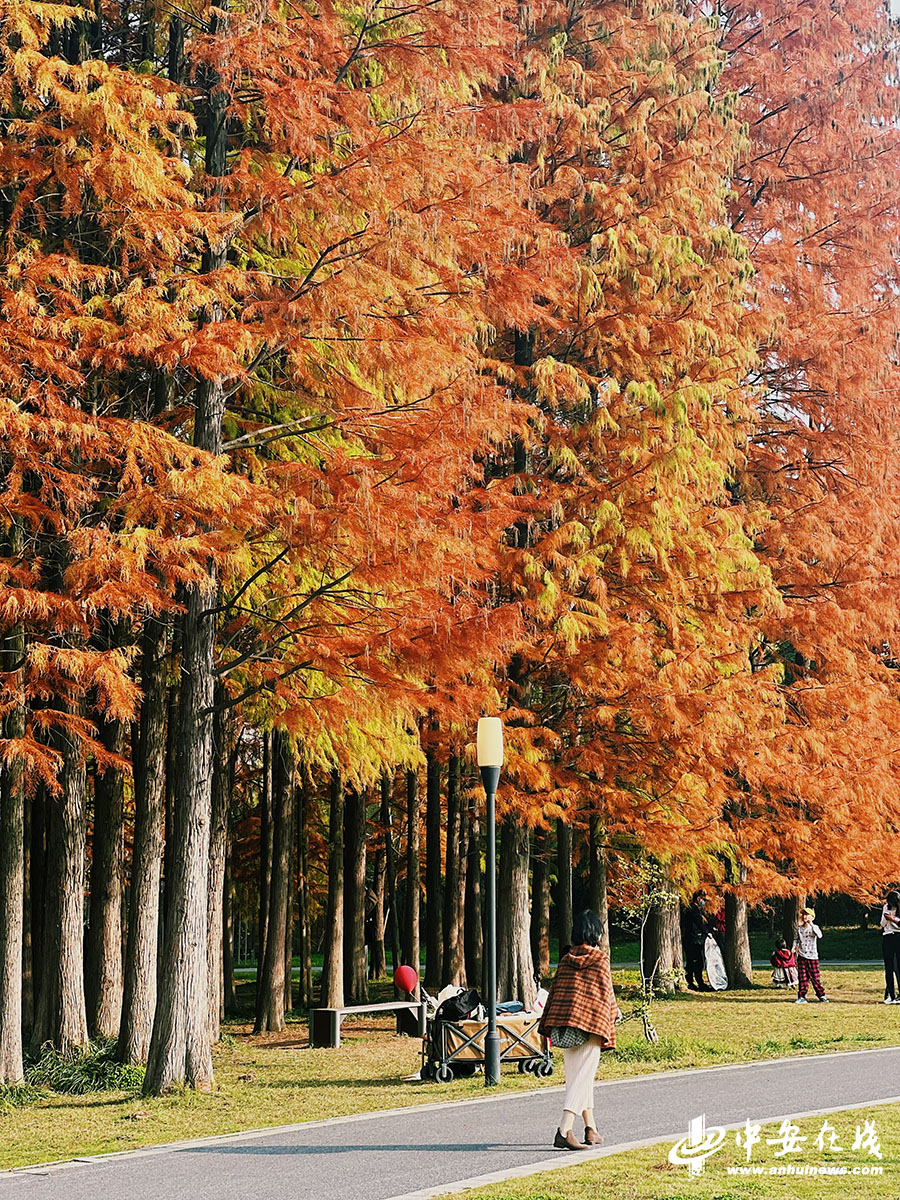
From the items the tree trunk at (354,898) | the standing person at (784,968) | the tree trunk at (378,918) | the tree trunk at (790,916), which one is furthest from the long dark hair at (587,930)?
the tree trunk at (378,918)

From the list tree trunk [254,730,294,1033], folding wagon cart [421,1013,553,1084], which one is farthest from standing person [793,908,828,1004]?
folding wagon cart [421,1013,553,1084]

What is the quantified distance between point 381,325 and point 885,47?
13390mm

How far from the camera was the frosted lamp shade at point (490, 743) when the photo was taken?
44.9ft

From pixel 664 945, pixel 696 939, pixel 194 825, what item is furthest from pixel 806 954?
pixel 194 825

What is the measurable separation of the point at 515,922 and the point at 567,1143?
942 cm

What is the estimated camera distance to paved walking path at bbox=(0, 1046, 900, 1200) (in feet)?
27.5

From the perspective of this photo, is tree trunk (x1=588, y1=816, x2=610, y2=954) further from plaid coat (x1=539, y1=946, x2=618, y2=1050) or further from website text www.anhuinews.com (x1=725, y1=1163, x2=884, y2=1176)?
website text www.anhuinews.com (x1=725, y1=1163, x2=884, y2=1176)

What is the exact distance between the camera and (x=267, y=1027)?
21.3 m

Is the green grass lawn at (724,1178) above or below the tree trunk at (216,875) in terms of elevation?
below

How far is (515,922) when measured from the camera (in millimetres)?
18625

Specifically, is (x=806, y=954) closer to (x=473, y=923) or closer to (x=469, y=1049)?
(x=473, y=923)

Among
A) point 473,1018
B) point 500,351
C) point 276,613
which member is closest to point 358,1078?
point 473,1018

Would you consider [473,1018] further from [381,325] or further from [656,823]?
[381,325]

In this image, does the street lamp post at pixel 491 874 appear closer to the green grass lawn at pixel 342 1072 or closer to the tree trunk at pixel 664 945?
the green grass lawn at pixel 342 1072
